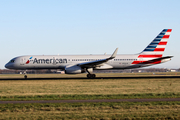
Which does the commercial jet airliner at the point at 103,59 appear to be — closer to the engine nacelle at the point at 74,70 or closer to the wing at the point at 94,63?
the wing at the point at 94,63

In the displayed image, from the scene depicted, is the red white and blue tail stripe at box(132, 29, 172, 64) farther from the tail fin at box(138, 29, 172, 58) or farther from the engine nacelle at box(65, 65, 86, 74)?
the engine nacelle at box(65, 65, 86, 74)

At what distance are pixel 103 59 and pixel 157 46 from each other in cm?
1021

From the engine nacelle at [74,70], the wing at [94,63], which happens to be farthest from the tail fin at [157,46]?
the engine nacelle at [74,70]

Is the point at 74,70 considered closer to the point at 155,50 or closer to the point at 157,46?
the point at 155,50

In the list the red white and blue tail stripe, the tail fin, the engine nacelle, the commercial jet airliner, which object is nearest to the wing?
the commercial jet airliner

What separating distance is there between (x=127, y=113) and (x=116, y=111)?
689 millimetres

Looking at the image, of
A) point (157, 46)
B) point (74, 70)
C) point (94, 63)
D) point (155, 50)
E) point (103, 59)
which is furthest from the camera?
point (157, 46)

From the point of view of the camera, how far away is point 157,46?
141 ft

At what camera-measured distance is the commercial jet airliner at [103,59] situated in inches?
1657

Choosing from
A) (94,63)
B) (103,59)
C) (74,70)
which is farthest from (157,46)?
(74,70)

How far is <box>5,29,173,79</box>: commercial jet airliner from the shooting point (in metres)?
42.1

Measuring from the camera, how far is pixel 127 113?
11219 mm

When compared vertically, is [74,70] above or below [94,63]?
below

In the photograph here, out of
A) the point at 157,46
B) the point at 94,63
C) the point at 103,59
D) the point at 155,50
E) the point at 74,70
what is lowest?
the point at 74,70
